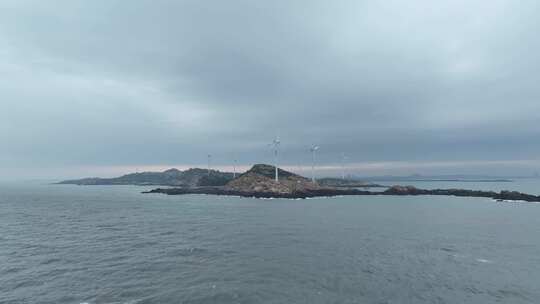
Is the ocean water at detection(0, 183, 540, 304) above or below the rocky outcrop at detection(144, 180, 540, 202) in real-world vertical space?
below

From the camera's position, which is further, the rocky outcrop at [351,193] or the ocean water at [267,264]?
the rocky outcrop at [351,193]

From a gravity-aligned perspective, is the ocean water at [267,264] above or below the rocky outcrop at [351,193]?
below

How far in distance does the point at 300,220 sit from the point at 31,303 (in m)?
58.2

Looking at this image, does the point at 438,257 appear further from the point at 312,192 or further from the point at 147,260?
the point at 312,192

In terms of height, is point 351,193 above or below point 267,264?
above

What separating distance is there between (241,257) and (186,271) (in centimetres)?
821

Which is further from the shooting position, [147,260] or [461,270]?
[147,260]

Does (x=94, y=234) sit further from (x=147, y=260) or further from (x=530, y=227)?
(x=530, y=227)

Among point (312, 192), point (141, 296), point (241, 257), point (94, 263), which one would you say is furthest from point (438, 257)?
point (312, 192)

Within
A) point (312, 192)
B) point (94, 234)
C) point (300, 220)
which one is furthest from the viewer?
point (312, 192)

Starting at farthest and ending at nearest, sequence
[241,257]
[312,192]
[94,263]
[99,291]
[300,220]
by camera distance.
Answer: [312,192]
[300,220]
[241,257]
[94,263]
[99,291]

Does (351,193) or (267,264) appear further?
(351,193)

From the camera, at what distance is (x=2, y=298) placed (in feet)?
90.5

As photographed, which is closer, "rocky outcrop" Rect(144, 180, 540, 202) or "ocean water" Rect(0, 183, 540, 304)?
"ocean water" Rect(0, 183, 540, 304)
